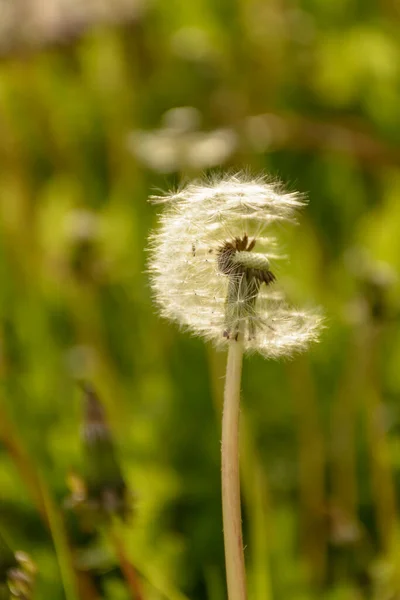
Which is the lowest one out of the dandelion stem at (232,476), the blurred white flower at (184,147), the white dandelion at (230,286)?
the dandelion stem at (232,476)

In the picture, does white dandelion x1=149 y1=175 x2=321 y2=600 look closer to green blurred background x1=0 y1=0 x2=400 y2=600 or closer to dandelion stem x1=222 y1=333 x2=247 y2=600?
dandelion stem x1=222 y1=333 x2=247 y2=600

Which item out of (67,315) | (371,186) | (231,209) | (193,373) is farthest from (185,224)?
(371,186)

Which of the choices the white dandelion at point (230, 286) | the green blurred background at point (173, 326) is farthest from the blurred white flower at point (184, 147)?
the white dandelion at point (230, 286)

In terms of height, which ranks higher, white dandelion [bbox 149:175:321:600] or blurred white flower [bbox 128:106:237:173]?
blurred white flower [bbox 128:106:237:173]

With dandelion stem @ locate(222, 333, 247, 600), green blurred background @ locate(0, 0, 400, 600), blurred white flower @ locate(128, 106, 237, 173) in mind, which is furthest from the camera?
blurred white flower @ locate(128, 106, 237, 173)

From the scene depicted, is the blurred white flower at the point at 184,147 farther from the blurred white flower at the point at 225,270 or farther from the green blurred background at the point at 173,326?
the blurred white flower at the point at 225,270

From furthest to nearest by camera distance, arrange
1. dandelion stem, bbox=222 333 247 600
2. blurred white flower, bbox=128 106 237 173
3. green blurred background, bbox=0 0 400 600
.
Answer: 1. blurred white flower, bbox=128 106 237 173
2. green blurred background, bbox=0 0 400 600
3. dandelion stem, bbox=222 333 247 600

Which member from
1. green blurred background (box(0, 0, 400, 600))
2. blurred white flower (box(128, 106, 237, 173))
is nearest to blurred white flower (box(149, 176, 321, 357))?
green blurred background (box(0, 0, 400, 600))
